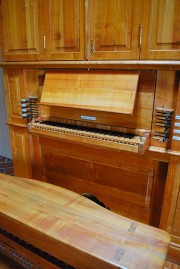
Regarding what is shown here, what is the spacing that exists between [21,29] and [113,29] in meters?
0.98

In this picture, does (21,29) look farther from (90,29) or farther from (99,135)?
(99,135)

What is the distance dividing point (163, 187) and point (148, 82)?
924 millimetres

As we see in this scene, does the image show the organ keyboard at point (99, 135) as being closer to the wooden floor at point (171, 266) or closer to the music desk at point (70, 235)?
the music desk at point (70, 235)

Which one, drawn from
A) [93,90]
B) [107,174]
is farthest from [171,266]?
[93,90]

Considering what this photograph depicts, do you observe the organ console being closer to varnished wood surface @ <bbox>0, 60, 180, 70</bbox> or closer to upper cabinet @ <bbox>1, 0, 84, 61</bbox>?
varnished wood surface @ <bbox>0, 60, 180, 70</bbox>

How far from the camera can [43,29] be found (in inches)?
76.8

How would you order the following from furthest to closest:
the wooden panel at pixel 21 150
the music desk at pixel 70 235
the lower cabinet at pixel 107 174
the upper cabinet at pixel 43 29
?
1. the wooden panel at pixel 21 150
2. the lower cabinet at pixel 107 174
3. the upper cabinet at pixel 43 29
4. the music desk at pixel 70 235

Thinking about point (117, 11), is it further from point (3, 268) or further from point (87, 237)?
point (3, 268)

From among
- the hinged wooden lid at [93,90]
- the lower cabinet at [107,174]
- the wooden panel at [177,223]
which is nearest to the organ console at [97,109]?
the hinged wooden lid at [93,90]

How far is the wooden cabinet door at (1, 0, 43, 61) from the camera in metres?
1.96

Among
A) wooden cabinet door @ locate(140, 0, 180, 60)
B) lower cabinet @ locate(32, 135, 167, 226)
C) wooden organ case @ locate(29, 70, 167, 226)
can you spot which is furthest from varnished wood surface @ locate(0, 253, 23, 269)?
wooden cabinet door @ locate(140, 0, 180, 60)

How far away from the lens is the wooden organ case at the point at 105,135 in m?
1.72

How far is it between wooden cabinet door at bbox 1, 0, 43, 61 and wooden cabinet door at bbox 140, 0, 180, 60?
1.00 meters

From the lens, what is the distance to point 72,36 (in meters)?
1.83
